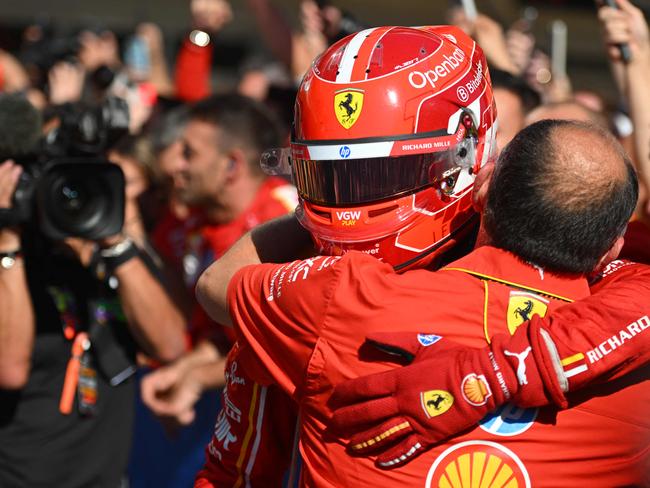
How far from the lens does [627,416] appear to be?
1765mm

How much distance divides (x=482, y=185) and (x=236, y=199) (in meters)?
2.83

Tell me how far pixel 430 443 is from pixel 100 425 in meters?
2.29

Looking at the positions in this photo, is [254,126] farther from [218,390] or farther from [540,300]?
[540,300]

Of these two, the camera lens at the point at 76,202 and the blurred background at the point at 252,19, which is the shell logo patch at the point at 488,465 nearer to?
the camera lens at the point at 76,202

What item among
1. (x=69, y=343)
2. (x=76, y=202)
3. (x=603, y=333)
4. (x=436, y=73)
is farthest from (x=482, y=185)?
(x=69, y=343)

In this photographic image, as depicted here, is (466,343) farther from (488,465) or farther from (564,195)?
(564,195)

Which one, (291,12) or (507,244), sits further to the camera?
(291,12)

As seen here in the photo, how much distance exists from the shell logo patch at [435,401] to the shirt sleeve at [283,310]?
0.26 m

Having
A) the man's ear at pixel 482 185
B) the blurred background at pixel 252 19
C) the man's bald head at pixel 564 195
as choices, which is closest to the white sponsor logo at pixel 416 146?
the man's ear at pixel 482 185

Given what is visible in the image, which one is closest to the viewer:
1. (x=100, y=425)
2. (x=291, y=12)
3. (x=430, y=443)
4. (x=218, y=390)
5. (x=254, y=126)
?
(x=430, y=443)

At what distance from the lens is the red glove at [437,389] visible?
1642 millimetres

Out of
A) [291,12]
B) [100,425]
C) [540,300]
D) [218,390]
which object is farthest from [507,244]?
[291,12]

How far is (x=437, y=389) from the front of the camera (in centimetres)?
166

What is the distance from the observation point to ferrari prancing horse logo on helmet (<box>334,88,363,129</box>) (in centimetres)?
201
